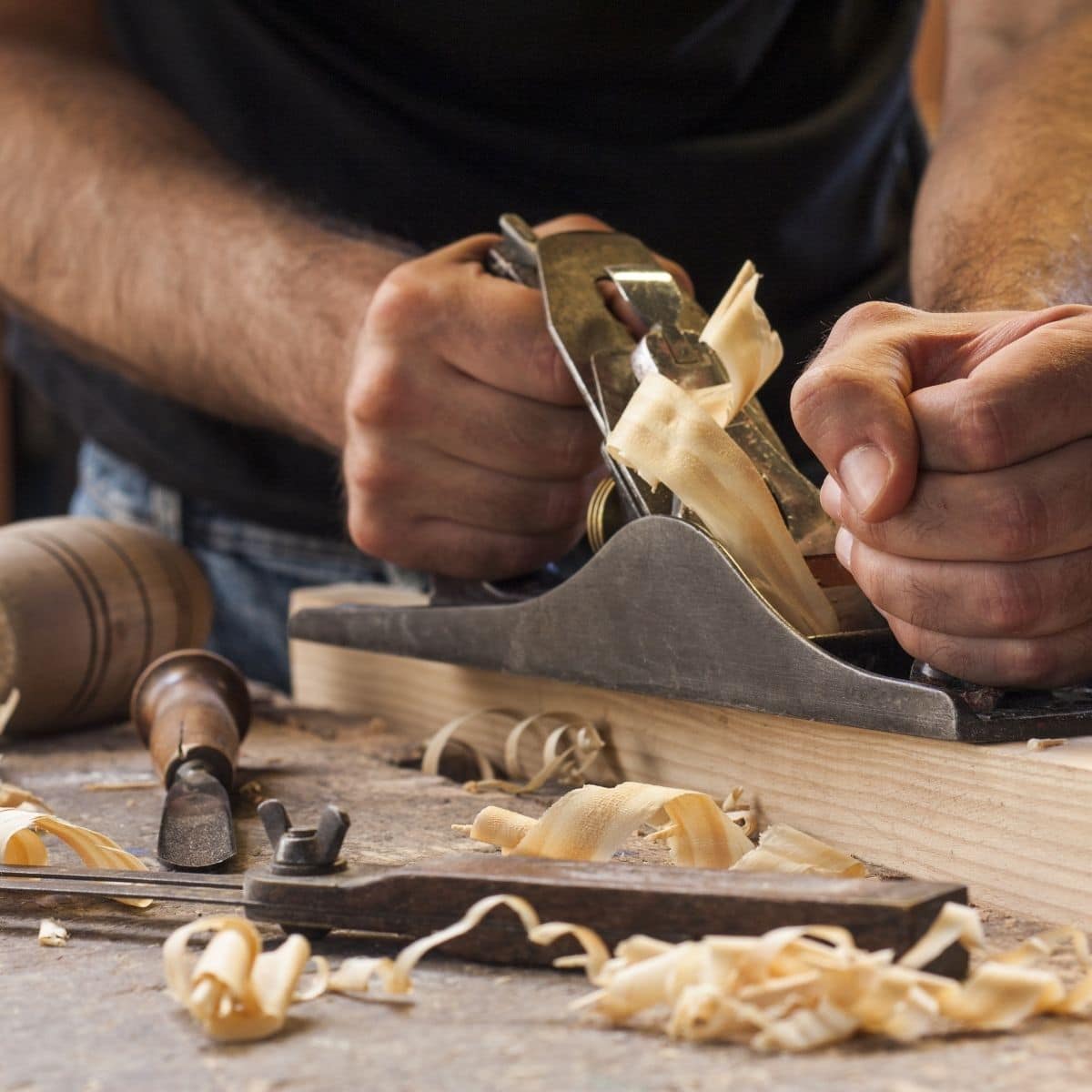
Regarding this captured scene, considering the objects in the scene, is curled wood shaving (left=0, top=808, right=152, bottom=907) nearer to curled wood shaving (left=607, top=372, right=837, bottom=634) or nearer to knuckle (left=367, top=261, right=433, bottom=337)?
curled wood shaving (left=607, top=372, right=837, bottom=634)

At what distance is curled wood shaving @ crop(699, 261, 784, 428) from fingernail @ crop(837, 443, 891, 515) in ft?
0.98

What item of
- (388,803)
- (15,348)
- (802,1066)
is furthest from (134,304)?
(802,1066)

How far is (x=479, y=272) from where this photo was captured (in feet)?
4.62

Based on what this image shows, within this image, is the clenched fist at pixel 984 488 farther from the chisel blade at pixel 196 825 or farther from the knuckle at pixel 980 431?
the chisel blade at pixel 196 825

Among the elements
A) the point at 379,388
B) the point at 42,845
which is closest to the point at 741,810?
the point at 42,845

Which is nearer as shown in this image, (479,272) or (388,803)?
(388,803)

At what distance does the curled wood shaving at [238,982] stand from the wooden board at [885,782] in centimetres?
40

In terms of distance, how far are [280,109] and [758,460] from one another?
1.01 m

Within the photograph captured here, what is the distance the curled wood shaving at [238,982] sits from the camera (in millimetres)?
630

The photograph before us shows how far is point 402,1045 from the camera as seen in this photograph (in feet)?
2.02

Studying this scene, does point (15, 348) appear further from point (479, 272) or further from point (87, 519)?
point (479, 272)

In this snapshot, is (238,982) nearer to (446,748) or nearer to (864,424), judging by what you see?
(864,424)

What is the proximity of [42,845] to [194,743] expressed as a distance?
0.20 metres

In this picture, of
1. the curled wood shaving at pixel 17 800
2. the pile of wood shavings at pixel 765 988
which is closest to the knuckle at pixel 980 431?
the pile of wood shavings at pixel 765 988
